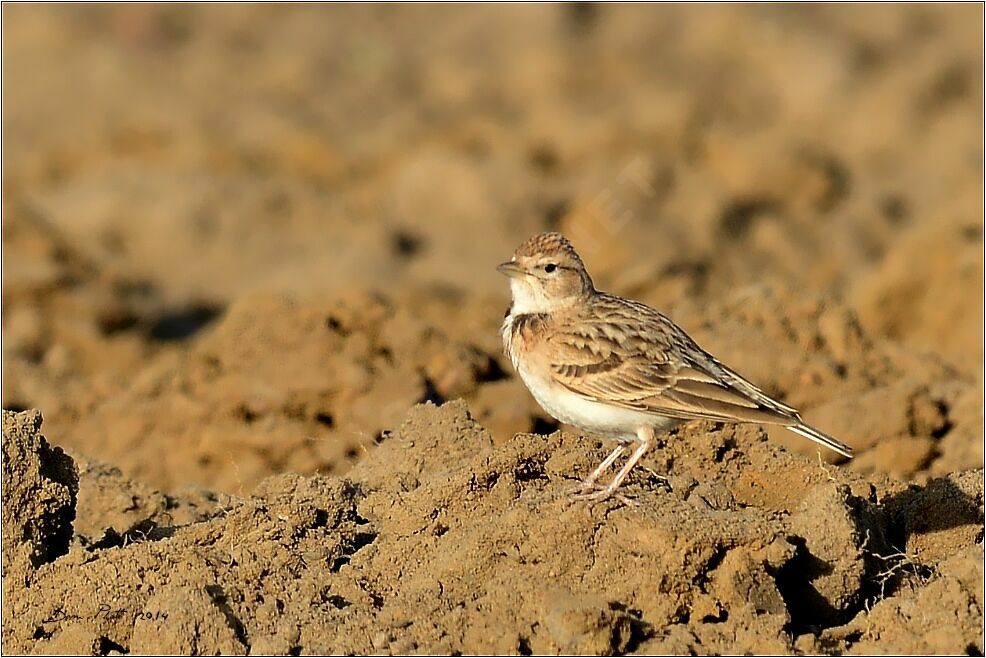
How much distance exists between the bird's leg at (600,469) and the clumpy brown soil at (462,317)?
0.11m

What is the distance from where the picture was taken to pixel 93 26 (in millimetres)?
21891

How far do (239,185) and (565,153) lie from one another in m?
3.96

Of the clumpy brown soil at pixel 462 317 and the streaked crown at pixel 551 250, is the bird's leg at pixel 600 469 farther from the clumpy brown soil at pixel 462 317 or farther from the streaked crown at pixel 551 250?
the streaked crown at pixel 551 250

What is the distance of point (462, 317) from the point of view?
1084 cm

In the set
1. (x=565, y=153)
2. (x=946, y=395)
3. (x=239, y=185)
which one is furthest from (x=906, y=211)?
(x=946, y=395)

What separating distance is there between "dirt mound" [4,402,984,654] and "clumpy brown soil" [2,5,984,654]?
0.01 m

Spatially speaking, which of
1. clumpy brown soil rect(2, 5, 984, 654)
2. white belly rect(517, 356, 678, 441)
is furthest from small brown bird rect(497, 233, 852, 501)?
clumpy brown soil rect(2, 5, 984, 654)

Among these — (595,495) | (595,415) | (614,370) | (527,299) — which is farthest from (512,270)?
(595,495)

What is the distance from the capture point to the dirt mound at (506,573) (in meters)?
4.83

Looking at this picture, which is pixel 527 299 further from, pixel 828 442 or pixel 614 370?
pixel 828 442

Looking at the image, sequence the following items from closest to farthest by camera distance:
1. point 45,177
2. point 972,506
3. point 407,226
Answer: point 972,506 → point 407,226 → point 45,177

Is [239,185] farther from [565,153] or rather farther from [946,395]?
[946,395]

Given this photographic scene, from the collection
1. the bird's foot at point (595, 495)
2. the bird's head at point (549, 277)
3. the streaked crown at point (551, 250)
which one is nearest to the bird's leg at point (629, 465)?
the bird's foot at point (595, 495)

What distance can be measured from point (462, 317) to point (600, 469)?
5251 millimetres
